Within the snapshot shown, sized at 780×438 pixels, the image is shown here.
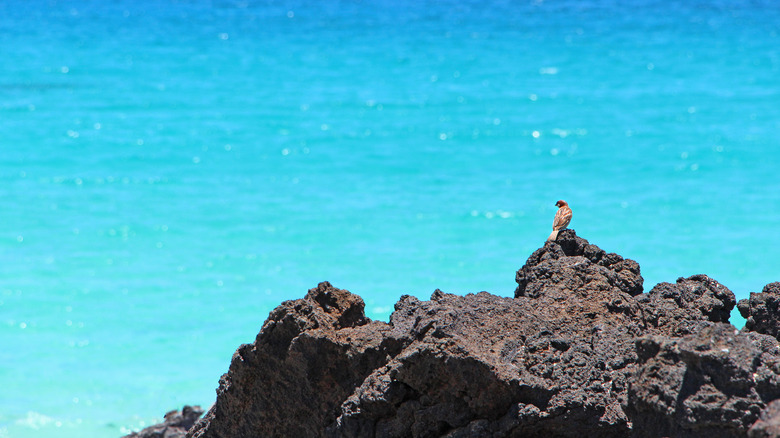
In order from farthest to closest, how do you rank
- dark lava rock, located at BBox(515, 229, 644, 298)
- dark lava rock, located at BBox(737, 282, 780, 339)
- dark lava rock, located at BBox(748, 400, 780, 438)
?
dark lava rock, located at BBox(515, 229, 644, 298)
dark lava rock, located at BBox(737, 282, 780, 339)
dark lava rock, located at BBox(748, 400, 780, 438)

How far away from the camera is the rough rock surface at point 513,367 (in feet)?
8.67

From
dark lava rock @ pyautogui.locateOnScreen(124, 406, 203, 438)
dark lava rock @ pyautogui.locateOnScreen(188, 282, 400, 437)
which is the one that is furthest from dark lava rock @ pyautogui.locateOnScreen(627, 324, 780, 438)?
dark lava rock @ pyautogui.locateOnScreen(124, 406, 203, 438)

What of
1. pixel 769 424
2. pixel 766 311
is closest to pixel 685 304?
pixel 766 311

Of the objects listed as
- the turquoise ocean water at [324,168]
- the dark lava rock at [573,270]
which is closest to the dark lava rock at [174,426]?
the dark lava rock at [573,270]

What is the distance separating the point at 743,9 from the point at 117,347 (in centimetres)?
1844

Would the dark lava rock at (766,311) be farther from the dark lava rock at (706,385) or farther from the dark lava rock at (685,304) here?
the dark lava rock at (706,385)

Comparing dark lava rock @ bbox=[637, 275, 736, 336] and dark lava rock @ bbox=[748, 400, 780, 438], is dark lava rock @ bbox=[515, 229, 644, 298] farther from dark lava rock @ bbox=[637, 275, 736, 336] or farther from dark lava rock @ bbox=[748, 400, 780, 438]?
dark lava rock @ bbox=[748, 400, 780, 438]

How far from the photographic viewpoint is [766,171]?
14.2 metres

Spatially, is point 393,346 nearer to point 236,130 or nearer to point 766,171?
point 766,171

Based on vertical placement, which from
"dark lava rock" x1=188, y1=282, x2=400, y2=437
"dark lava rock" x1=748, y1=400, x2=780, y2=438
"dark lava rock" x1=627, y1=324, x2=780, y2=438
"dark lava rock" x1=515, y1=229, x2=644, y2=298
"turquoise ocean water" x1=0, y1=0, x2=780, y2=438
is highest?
"turquoise ocean water" x1=0, y1=0, x2=780, y2=438

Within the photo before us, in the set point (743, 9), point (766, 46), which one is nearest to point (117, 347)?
point (766, 46)

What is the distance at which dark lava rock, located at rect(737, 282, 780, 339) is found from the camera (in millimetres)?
3385

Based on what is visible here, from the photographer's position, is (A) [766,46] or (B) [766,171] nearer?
(B) [766,171]

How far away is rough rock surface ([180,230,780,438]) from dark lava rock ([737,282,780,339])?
0.12 metres
